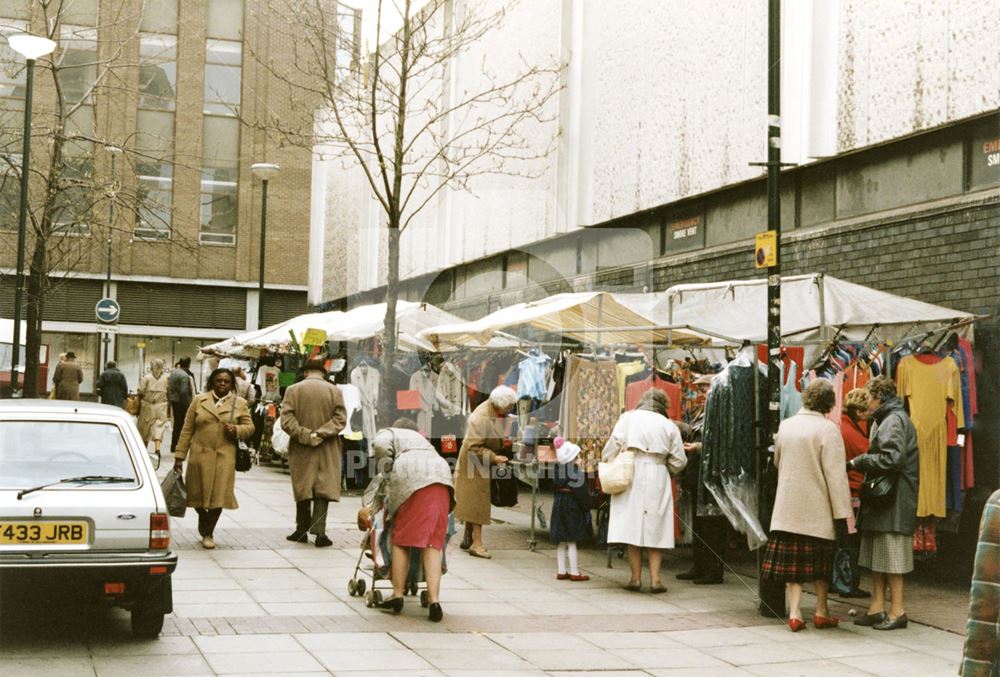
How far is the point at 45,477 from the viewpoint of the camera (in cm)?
723

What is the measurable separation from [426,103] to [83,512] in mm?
16296

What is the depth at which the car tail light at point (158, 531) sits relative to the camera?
7.21 meters

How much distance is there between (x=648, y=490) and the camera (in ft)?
33.6

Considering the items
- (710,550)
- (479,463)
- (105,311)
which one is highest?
(105,311)

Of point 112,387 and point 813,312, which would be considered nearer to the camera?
point 813,312

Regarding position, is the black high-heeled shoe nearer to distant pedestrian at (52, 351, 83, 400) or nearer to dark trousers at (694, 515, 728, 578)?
dark trousers at (694, 515, 728, 578)

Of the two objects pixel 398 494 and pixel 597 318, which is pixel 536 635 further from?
pixel 597 318

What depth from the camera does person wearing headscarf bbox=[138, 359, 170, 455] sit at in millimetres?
22672

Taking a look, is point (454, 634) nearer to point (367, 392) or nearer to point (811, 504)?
point (811, 504)

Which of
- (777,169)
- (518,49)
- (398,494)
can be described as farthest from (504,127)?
(398,494)

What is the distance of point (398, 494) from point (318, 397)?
376cm

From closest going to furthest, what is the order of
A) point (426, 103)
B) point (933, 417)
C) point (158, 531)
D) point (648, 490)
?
1. point (158, 531)
2. point (933, 417)
3. point (648, 490)
4. point (426, 103)

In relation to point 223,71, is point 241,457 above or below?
below

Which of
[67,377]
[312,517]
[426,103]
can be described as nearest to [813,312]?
[312,517]
